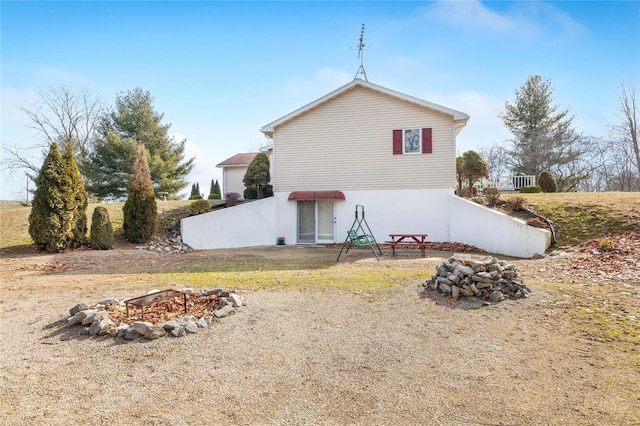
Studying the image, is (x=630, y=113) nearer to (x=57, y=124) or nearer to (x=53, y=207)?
(x=53, y=207)

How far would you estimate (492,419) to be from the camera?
2.57m

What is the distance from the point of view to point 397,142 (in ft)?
46.4

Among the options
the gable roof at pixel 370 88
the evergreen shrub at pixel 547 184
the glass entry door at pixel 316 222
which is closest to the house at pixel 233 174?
the gable roof at pixel 370 88

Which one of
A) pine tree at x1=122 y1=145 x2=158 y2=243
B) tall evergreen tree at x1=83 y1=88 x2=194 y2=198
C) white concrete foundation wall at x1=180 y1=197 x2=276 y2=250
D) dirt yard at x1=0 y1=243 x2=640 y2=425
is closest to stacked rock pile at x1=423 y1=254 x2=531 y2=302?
dirt yard at x1=0 y1=243 x2=640 y2=425

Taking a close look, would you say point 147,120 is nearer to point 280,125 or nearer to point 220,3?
point 280,125

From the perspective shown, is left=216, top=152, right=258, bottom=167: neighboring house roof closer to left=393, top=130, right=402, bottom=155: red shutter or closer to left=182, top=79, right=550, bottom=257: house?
left=182, top=79, right=550, bottom=257: house

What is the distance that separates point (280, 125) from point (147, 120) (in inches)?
697

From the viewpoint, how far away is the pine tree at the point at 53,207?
36.3 feet

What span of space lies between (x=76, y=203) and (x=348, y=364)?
1243 centimetres

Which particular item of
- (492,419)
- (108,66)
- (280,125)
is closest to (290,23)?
(280,125)

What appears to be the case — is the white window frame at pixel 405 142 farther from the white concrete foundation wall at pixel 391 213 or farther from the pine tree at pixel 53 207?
the pine tree at pixel 53 207

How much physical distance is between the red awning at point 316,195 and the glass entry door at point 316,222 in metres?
0.44

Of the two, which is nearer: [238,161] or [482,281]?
[482,281]

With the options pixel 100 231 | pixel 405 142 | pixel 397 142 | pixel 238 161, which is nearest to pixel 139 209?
pixel 100 231
